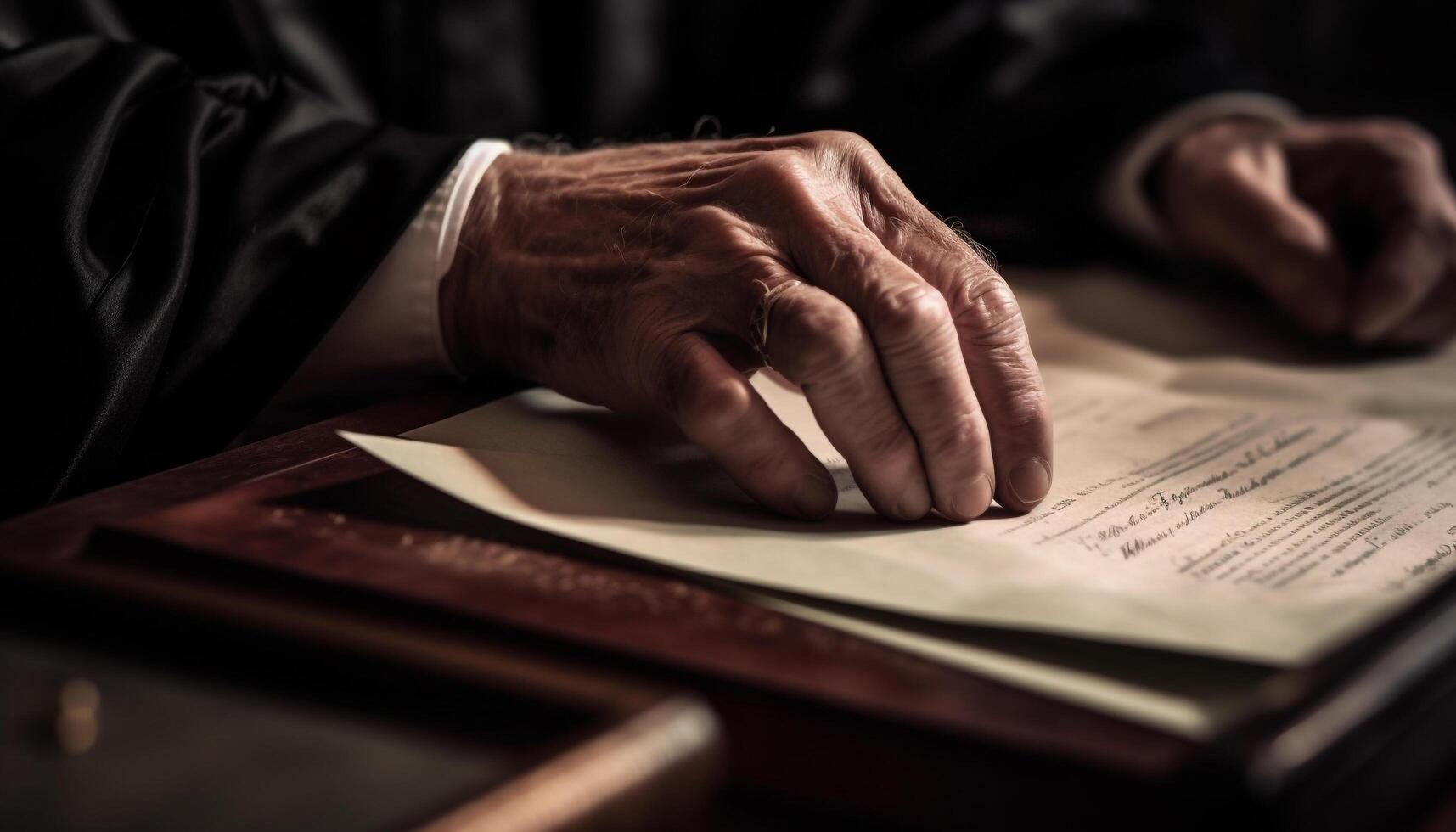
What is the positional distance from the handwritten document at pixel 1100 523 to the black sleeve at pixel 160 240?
6.3 inches

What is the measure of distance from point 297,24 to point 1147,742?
3.13ft

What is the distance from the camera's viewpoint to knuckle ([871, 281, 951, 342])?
19.2 inches

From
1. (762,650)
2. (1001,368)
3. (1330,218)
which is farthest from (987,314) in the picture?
(1330,218)

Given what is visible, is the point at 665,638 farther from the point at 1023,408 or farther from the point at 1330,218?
the point at 1330,218

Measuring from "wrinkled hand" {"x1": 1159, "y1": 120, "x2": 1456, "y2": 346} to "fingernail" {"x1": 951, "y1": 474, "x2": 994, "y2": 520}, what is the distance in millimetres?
529

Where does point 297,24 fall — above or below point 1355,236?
above

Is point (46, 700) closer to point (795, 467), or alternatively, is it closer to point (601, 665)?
point (601, 665)

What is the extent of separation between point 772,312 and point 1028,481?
0.14 m

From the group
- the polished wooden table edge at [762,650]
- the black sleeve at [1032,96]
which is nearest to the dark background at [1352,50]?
the black sleeve at [1032,96]

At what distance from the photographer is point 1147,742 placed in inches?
11.9

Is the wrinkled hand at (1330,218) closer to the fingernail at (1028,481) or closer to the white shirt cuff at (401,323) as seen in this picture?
the fingernail at (1028,481)

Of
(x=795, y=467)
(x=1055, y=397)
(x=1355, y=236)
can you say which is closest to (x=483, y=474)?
(x=795, y=467)

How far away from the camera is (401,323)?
2.34ft

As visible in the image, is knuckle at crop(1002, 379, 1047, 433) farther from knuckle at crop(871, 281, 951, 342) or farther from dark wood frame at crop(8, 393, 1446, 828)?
dark wood frame at crop(8, 393, 1446, 828)
